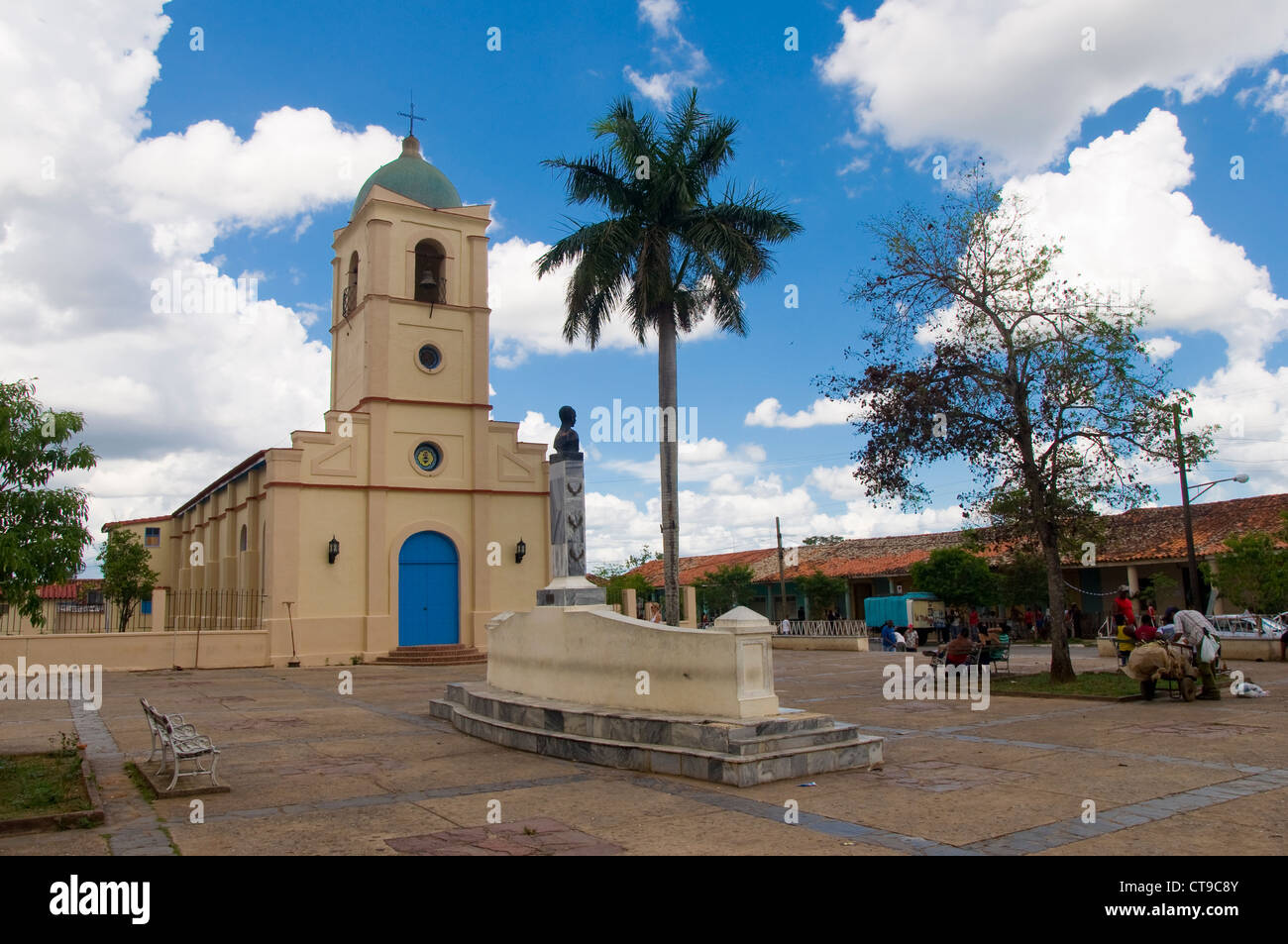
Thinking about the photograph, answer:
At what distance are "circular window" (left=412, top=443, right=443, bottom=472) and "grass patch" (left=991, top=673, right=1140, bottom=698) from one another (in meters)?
16.1

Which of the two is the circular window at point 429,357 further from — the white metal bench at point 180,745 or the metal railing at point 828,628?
the white metal bench at point 180,745

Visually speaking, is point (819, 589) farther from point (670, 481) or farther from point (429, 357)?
point (670, 481)

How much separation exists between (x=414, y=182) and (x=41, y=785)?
890 inches

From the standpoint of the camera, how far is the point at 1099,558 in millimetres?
34562

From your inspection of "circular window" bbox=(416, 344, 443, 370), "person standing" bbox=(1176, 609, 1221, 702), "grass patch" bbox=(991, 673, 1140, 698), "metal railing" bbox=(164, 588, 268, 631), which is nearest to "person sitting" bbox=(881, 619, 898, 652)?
"grass patch" bbox=(991, 673, 1140, 698)

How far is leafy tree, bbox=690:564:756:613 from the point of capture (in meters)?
45.5

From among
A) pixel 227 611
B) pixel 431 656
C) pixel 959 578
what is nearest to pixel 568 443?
pixel 431 656

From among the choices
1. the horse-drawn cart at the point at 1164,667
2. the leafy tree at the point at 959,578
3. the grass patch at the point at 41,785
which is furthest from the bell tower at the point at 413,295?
the leafy tree at the point at 959,578

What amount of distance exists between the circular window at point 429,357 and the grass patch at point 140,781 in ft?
58.8

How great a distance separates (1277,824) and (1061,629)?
9419 millimetres

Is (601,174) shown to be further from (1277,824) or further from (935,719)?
(1277,824)

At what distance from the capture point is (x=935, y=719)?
1184 centimetres

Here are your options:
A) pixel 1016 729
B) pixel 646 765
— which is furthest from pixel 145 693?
pixel 1016 729

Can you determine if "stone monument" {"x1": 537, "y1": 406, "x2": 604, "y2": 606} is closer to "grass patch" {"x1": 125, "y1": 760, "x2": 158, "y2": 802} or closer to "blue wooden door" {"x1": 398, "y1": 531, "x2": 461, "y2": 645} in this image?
"grass patch" {"x1": 125, "y1": 760, "x2": 158, "y2": 802}
